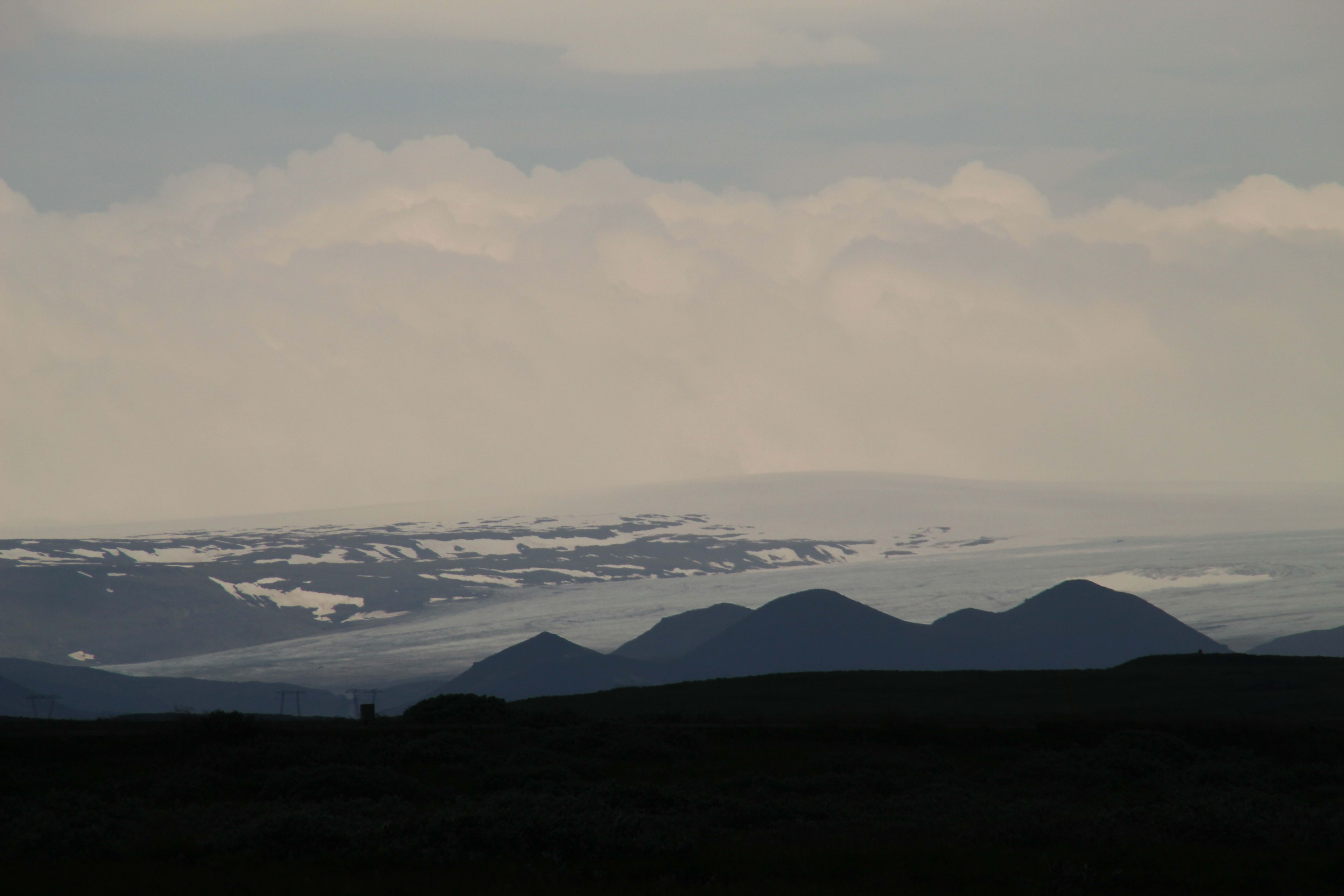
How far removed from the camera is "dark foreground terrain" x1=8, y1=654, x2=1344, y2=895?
20906 millimetres

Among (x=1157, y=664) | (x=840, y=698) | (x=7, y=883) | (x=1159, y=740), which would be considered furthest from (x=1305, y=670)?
(x=7, y=883)

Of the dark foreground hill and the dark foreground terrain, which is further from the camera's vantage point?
the dark foreground hill

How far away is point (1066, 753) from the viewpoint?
41031mm

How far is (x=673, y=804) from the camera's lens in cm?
2827

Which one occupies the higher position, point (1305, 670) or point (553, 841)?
point (553, 841)

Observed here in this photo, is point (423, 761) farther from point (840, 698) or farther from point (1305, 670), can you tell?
point (1305, 670)

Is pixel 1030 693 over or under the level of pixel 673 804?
under

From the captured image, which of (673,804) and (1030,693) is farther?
(1030,693)

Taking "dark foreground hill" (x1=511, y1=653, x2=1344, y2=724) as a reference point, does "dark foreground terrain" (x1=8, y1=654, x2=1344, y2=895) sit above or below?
above

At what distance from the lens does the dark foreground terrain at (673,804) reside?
20906 mm

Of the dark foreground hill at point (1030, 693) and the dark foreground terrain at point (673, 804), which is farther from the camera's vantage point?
the dark foreground hill at point (1030, 693)

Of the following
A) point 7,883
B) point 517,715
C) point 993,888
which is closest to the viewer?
point 7,883

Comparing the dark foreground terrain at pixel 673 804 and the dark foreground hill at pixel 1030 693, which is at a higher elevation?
the dark foreground terrain at pixel 673 804

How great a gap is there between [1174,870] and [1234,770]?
62.1ft
